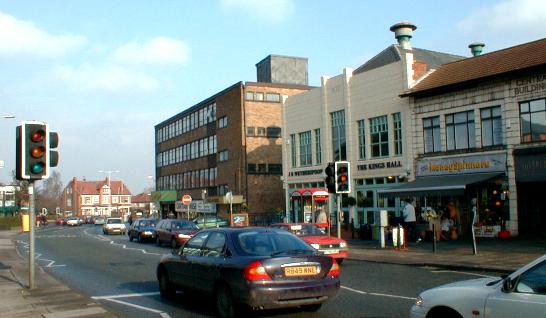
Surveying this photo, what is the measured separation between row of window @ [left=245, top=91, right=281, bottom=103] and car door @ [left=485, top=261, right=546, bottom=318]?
43.6m

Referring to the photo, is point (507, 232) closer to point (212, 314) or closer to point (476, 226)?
point (476, 226)

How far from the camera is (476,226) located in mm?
24734

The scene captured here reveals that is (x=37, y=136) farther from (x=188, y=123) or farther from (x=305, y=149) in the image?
(x=188, y=123)

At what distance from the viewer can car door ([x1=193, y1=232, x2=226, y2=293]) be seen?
9.41m

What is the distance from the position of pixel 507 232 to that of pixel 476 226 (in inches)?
62.7

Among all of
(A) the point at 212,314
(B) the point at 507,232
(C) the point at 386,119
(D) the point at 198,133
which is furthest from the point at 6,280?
(D) the point at 198,133

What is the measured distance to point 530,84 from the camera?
74.5 ft

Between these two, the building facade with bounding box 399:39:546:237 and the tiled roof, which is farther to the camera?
the tiled roof

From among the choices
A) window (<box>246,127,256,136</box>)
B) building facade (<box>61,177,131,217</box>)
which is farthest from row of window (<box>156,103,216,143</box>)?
building facade (<box>61,177,131,217</box>)

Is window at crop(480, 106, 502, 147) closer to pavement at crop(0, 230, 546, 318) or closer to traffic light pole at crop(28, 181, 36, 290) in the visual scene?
pavement at crop(0, 230, 546, 318)

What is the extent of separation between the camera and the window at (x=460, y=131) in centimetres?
2525

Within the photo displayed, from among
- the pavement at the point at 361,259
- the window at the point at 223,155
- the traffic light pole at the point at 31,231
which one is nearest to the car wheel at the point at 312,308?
the pavement at the point at 361,259

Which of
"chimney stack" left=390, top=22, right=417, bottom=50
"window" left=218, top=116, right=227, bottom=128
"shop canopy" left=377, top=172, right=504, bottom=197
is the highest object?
"chimney stack" left=390, top=22, right=417, bottom=50

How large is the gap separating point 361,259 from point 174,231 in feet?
35.4
